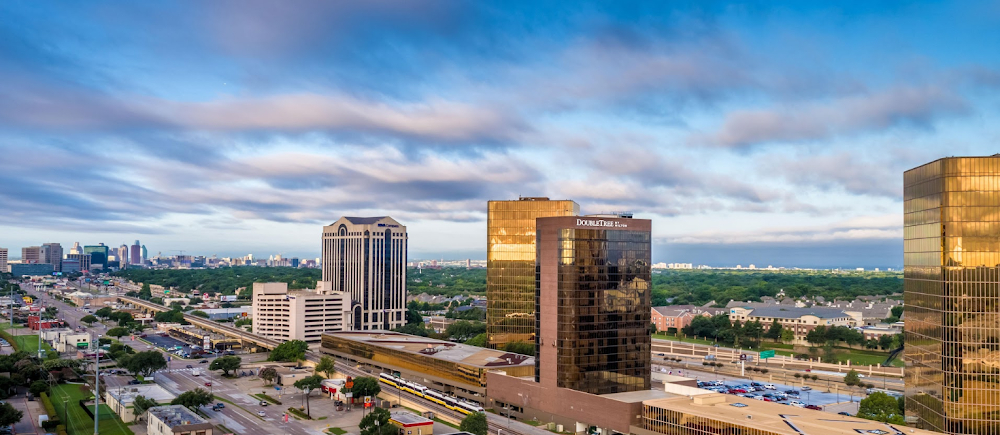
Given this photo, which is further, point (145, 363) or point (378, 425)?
point (145, 363)

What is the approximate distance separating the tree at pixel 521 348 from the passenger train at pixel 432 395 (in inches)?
1208

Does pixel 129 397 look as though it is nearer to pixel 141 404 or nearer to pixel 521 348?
pixel 141 404

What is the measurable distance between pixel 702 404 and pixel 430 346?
297 ft

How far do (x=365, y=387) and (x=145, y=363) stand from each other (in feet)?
220

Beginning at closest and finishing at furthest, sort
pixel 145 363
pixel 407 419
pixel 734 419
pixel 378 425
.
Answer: pixel 734 419, pixel 378 425, pixel 407 419, pixel 145 363

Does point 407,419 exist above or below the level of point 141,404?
above

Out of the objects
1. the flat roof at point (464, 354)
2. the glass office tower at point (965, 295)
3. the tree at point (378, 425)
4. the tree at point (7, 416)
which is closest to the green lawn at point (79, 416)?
the tree at point (7, 416)

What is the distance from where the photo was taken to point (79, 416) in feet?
459

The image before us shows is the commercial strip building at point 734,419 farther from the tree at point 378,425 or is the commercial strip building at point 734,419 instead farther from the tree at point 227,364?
the tree at point 227,364

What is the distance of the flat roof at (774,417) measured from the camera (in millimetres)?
92500

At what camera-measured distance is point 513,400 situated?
13938 centimetres

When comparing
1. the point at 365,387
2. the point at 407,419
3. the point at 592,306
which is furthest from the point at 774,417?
the point at 365,387

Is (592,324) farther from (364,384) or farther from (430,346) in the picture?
(430,346)

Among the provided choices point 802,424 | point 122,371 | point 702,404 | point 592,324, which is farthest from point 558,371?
point 122,371
